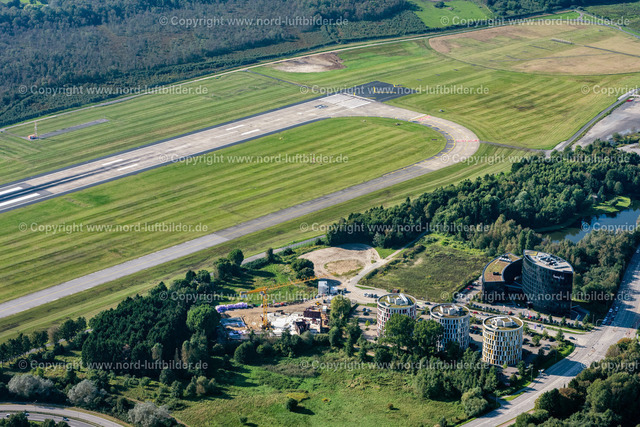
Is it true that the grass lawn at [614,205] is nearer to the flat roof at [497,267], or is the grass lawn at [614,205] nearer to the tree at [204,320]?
the flat roof at [497,267]

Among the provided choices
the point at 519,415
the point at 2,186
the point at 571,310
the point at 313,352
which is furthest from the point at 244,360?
the point at 2,186

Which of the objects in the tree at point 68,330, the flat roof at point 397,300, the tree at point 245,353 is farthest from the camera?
the tree at point 68,330

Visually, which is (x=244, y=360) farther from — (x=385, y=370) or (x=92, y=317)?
(x=92, y=317)

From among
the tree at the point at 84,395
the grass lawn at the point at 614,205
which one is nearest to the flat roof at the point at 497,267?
the grass lawn at the point at 614,205

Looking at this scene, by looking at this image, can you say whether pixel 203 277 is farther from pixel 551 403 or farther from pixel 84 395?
pixel 551 403

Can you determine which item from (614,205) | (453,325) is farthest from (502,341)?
(614,205)

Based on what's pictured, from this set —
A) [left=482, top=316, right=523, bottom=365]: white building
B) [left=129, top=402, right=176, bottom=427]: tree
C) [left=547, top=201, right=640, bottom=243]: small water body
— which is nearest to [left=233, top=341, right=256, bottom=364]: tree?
[left=129, top=402, right=176, bottom=427]: tree
